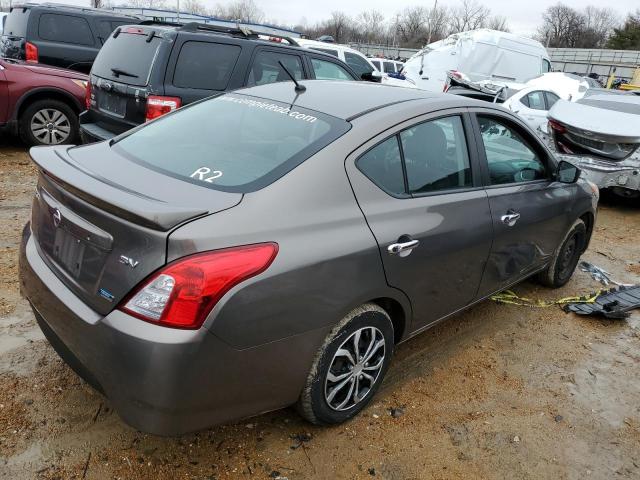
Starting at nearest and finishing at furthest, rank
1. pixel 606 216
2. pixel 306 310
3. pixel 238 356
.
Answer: pixel 238 356
pixel 306 310
pixel 606 216

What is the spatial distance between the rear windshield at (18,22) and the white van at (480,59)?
12202mm

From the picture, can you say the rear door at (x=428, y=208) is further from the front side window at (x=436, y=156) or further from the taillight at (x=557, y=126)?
the taillight at (x=557, y=126)

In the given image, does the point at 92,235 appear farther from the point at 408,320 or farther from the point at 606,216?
the point at 606,216

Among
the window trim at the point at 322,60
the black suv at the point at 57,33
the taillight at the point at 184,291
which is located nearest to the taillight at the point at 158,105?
the window trim at the point at 322,60

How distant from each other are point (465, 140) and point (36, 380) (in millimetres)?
2771

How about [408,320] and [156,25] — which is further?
[156,25]

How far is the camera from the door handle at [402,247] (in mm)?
2550

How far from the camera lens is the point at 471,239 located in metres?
3.07

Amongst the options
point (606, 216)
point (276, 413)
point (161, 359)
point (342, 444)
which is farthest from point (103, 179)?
point (606, 216)

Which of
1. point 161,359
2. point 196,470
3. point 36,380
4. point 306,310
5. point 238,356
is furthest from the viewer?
point 36,380

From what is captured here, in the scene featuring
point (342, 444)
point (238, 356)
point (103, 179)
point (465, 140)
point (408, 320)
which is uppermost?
point (465, 140)

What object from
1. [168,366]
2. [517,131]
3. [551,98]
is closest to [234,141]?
[168,366]

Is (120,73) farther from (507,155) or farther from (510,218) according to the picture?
(510,218)

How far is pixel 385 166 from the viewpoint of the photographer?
8.80ft
